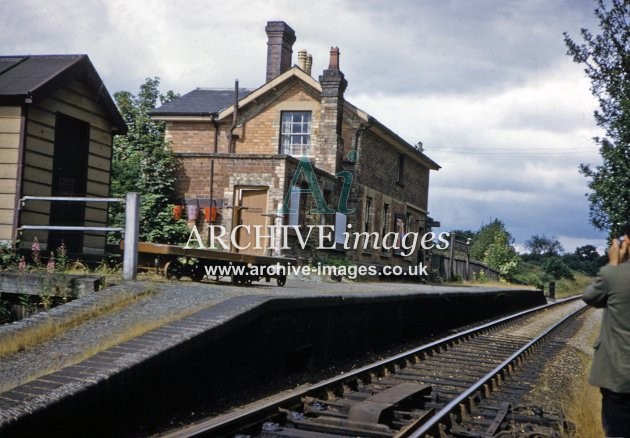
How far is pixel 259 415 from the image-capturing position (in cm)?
563

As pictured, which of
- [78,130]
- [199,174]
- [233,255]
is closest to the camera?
[233,255]

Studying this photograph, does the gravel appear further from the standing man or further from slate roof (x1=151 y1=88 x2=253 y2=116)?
slate roof (x1=151 y1=88 x2=253 y2=116)

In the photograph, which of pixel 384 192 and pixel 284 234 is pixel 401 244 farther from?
pixel 284 234

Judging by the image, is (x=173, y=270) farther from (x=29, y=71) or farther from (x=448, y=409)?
(x=448, y=409)

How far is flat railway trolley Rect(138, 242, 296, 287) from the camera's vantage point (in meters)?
9.85

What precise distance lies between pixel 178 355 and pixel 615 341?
3.23m

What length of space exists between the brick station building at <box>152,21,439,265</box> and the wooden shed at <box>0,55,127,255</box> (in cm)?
847

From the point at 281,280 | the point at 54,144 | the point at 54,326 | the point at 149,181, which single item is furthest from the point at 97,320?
the point at 149,181

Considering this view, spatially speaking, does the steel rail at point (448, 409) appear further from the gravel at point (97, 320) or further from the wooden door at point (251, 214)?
the wooden door at point (251, 214)

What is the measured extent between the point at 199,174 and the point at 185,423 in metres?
16.8

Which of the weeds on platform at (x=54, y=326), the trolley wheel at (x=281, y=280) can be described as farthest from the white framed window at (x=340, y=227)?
the weeds on platform at (x=54, y=326)

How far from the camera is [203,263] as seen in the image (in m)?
11.2

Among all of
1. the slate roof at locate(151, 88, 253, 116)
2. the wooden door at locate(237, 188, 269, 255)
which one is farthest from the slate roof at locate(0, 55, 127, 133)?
the slate roof at locate(151, 88, 253, 116)

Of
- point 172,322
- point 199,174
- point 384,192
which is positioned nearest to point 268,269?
point 172,322
